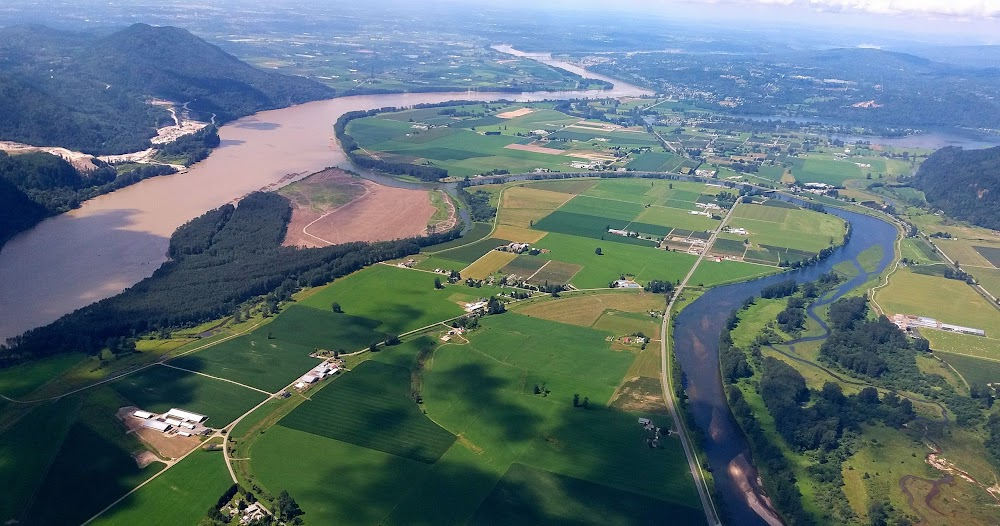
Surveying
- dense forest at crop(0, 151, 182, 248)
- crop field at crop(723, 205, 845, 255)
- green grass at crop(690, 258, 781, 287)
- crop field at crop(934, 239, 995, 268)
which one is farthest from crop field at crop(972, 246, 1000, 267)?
dense forest at crop(0, 151, 182, 248)

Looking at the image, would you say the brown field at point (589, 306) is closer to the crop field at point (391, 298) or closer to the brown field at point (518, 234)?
the crop field at point (391, 298)

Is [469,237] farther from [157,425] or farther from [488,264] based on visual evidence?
[157,425]

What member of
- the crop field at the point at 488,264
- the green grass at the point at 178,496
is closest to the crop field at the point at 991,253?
the crop field at the point at 488,264

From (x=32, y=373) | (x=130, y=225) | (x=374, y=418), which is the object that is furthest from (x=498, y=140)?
(x=32, y=373)

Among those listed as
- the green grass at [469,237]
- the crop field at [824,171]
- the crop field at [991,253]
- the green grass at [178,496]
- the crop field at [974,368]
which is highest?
the crop field at [824,171]

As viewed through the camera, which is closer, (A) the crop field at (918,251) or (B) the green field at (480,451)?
(B) the green field at (480,451)

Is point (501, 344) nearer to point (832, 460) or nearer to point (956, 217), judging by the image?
point (832, 460)
